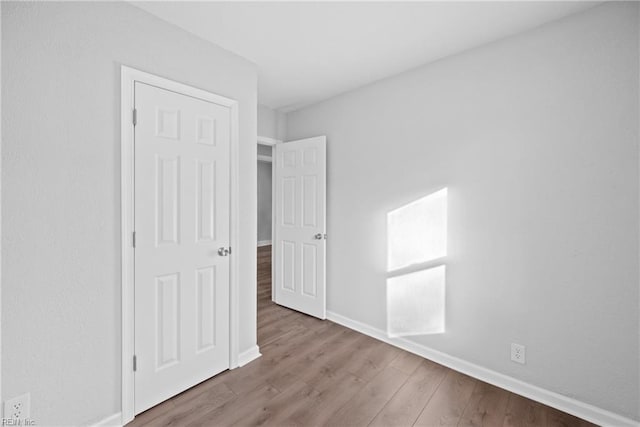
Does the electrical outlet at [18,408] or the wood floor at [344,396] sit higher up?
the electrical outlet at [18,408]

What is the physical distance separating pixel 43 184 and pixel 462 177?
272cm

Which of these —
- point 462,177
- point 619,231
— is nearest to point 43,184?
point 462,177

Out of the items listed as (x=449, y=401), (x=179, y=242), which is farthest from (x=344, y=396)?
(x=179, y=242)

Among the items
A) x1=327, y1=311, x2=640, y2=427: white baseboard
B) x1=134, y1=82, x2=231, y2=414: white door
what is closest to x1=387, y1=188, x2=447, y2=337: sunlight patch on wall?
x1=327, y1=311, x2=640, y2=427: white baseboard

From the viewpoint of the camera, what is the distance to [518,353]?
78.2 inches

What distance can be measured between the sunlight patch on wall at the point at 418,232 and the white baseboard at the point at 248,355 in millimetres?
1468

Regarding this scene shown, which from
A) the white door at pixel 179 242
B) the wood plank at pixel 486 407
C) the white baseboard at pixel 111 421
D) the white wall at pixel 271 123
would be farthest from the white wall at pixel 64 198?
the wood plank at pixel 486 407

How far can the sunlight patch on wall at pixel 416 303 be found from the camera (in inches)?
94.7

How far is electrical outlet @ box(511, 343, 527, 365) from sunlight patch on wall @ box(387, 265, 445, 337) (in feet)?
1.68

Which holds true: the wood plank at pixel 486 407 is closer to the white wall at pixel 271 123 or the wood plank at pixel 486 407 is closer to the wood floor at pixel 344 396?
the wood floor at pixel 344 396

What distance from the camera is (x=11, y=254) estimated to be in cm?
134

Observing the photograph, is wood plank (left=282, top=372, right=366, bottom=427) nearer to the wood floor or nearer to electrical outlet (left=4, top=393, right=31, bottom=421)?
the wood floor

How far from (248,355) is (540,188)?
2601mm

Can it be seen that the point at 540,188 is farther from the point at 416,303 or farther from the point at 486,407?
the point at 486,407
